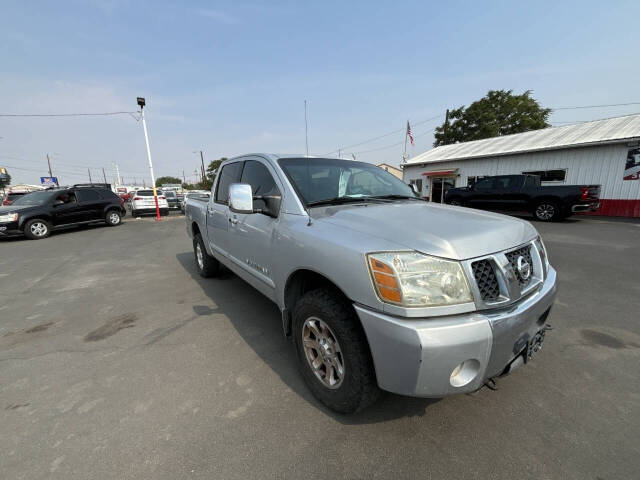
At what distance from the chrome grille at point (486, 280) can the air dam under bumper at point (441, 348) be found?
9cm

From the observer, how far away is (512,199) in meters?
11.0

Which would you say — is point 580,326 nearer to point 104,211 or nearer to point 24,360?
point 24,360

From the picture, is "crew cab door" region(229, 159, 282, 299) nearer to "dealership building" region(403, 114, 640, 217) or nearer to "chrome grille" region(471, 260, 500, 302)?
"chrome grille" region(471, 260, 500, 302)

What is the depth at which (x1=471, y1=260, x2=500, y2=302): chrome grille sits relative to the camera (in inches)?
57.9

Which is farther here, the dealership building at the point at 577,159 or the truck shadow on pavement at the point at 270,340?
the dealership building at the point at 577,159

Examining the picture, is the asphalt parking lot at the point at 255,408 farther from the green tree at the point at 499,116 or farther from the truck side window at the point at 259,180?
the green tree at the point at 499,116

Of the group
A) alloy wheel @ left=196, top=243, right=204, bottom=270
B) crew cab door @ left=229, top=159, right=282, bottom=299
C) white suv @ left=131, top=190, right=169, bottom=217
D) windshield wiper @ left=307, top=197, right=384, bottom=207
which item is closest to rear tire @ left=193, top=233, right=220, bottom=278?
alloy wheel @ left=196, top=243, right=204, bottom=270

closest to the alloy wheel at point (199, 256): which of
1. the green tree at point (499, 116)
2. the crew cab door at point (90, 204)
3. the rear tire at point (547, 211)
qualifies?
the crew cab door at point (90, 204)

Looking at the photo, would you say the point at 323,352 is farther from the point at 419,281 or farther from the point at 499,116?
the point at 499,116

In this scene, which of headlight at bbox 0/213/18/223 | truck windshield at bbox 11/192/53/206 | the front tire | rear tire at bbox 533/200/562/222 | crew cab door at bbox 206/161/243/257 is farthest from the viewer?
rear tire at bbox 533/200/562/222

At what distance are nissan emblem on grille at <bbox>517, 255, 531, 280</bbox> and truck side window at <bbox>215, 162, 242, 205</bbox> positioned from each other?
9.27 feet

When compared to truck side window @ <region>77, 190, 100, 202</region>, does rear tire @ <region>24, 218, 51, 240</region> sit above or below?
below

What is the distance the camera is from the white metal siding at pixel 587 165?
11578mm

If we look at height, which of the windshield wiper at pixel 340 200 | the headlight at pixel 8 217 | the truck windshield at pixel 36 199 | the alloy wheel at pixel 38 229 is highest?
the windshield wiper at pixel 340 200
